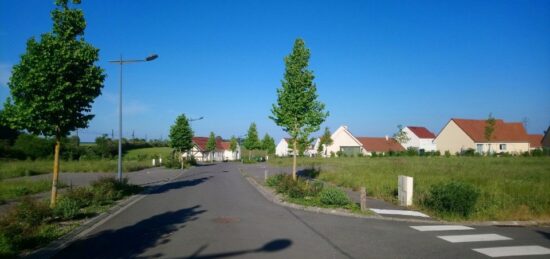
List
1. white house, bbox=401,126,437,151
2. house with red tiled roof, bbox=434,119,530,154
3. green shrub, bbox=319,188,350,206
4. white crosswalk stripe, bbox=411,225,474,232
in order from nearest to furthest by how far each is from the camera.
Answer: white crosswalk stripe, bbox=411,225,474,232 < green shrub, bbox=319,188,350,206 < house with red tiled roof, bbox=434,119,530,154 < white house, bbox=401,126,437,151

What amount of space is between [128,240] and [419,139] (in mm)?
95897

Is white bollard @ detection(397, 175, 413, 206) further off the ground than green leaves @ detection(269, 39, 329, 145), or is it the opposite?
green leaves @ detection(269, 39, 329, 145)

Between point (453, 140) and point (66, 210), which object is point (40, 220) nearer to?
point (66, 210)

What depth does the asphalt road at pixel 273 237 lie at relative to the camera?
8.32 metres

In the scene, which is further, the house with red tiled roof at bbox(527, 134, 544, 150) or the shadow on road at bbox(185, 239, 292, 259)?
the house with red tiled roof at bbox(527, 134, 544, 150)

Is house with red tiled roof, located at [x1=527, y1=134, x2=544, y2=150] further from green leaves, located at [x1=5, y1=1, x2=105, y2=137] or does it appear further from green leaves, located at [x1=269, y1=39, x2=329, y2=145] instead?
green leaves, located at [x1=5, y1=1, x2=105, y2=137]

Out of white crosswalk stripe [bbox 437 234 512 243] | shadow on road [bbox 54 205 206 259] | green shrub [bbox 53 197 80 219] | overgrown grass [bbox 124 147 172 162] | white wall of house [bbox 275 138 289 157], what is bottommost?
shadow on road [bbox 54 205 206 259]

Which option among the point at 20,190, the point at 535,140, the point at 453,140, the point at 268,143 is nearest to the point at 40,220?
the point at 20,190

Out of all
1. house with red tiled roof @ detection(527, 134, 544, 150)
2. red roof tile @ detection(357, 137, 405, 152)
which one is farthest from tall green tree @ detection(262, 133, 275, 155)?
house with red tiled roof @ detection(527, 134, 544, 150)

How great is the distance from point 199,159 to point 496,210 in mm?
80984

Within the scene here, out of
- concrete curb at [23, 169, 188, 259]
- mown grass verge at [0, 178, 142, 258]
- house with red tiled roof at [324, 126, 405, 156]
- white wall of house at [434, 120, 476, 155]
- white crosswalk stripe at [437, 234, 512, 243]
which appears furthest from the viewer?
house with red tiled roof at [324, 126, 405, 156]

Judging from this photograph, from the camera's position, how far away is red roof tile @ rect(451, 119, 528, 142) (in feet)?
239

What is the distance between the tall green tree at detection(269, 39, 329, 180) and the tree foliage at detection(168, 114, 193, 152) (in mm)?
31363

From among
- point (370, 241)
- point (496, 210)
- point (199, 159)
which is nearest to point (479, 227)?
point (496, 210)
